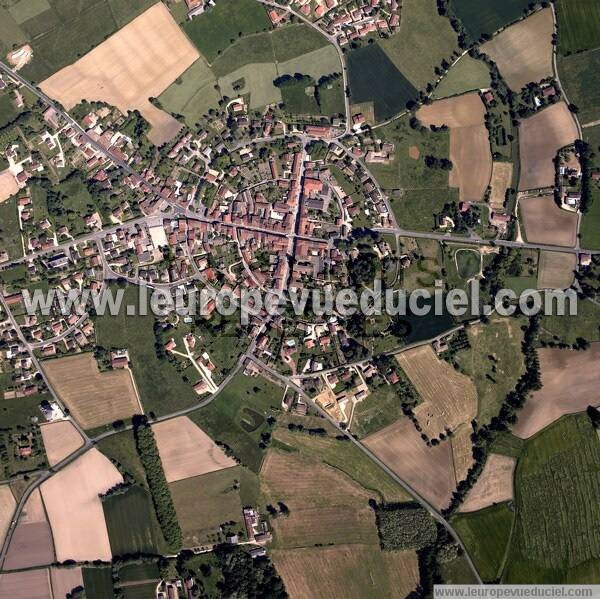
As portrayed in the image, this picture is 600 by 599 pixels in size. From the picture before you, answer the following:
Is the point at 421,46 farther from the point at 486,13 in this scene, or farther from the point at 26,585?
the point at 26,585

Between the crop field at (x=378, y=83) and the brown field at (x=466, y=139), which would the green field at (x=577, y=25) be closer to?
the brown field at (x=466, y=139)

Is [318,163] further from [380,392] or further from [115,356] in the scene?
[115,356]

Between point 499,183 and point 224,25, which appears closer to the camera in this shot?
point 499,183

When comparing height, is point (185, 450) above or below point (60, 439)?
below

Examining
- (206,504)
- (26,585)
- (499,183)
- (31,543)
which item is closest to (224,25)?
(499,183)

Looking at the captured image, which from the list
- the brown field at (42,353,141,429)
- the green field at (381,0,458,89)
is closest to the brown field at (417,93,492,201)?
the green field at (381,0,458,89)

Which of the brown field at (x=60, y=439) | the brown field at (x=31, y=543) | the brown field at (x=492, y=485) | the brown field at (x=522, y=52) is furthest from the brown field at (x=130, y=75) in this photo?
the brown field at (x=492, y=485)
